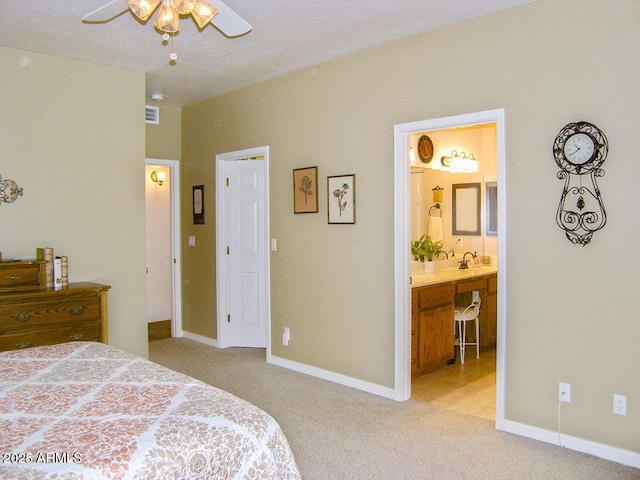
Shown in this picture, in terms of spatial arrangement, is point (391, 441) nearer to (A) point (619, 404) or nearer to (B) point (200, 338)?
(A) point (619, 404)

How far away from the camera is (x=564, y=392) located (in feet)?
9.98

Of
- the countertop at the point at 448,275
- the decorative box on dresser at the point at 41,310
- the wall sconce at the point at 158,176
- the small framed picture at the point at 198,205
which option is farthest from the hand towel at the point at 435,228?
the wall sconce at the point at 158,176

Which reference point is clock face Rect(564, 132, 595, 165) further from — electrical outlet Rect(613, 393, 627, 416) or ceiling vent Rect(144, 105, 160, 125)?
ceiling vent Rect(144, 105, 160, 125)

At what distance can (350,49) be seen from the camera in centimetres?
399

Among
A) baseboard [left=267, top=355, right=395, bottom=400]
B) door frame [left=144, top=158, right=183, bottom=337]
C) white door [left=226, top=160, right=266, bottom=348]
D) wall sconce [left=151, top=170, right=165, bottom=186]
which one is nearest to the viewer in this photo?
baseboard [left=267, top=355, right=395, bottom=400]

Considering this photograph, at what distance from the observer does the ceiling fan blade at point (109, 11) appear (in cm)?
246

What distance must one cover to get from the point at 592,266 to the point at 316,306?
7.47ft

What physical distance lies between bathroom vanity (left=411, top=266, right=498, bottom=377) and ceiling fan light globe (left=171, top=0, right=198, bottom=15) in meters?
2.67

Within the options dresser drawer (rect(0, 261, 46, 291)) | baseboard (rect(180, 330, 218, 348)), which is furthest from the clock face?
baseboard (rect(180, 330, 218, 348))

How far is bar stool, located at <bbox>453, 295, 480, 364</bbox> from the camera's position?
15.9ft

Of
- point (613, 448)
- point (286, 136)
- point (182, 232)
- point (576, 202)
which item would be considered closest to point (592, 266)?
point (576, 202)

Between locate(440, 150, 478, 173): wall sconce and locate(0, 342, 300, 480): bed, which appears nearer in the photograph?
locate(0, 342, 300, 480): bed

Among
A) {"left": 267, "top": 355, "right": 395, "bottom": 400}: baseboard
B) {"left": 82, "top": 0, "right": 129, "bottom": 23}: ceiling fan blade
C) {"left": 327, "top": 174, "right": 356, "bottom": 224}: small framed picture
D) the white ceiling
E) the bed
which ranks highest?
the white ceiling

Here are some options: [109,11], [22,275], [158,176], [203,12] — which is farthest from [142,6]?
[158,176]
